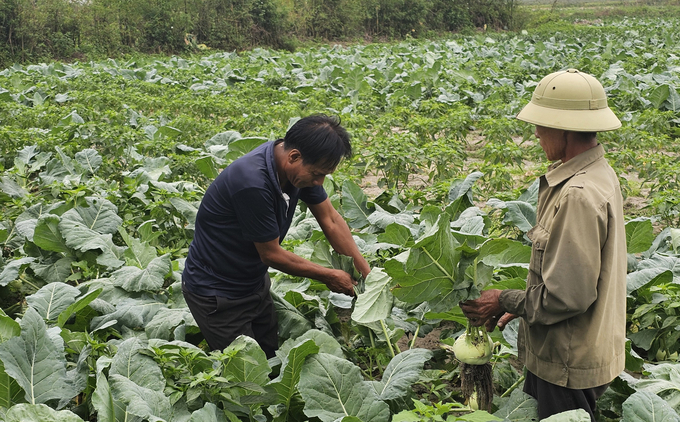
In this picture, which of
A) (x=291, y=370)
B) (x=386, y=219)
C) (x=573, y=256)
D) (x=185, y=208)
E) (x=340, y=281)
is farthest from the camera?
(x=185, y=208)

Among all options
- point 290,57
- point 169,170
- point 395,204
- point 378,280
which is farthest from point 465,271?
point 290,57

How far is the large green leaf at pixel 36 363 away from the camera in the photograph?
2.40m

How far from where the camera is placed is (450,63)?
51.5 feet

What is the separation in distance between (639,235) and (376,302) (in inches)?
69.5

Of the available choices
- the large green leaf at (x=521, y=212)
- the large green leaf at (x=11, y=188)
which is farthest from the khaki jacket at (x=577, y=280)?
the large green leaf at (x=11, y=188)

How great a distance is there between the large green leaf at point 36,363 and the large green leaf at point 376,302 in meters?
1.18

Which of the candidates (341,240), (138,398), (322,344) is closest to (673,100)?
(341,240)

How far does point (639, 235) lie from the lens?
3.41m

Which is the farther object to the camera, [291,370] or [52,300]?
[52,300]

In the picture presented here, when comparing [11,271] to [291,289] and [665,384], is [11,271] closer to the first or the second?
[291,289]

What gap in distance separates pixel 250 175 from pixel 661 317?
2.21m

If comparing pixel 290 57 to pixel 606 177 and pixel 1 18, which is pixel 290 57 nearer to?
pixel 1 18

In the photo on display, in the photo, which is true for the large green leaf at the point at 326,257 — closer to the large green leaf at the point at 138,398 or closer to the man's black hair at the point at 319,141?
the man's black hair at the point at 319,141

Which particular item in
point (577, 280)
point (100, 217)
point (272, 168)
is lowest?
point (100, 217)
